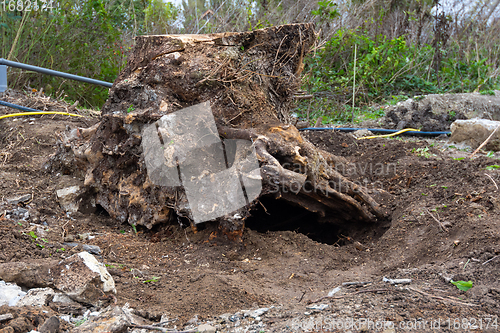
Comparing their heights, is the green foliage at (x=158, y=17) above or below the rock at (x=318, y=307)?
above

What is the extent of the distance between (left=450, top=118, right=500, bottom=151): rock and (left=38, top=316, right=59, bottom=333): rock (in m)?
4.69

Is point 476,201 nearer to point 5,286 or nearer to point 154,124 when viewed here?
point 154,124

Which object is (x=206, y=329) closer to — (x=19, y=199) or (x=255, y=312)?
(x=255, y=312)

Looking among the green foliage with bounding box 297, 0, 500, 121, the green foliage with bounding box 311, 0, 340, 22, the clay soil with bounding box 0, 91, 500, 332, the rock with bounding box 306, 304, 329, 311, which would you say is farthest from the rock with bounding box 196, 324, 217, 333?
the green foliage with bounding box 311, 0, 340, 22

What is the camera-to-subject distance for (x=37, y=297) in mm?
1813

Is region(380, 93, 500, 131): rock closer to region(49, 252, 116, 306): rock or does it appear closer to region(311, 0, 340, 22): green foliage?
region(311, 0, 340, 22): green foliage

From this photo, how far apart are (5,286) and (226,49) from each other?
7.15ft

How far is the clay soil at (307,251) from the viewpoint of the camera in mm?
1767

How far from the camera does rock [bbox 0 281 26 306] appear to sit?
5.86ft

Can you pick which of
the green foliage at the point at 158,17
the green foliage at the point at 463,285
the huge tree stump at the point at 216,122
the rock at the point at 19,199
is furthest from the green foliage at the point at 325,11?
the green foliage at the point at 463,285

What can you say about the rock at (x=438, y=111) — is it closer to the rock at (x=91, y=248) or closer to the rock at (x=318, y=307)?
the rock at (x=318, y=307)

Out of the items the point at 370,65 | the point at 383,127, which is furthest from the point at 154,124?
the point at 370,65

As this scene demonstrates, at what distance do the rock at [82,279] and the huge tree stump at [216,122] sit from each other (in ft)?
2.94

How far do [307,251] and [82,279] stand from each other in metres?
1.47
